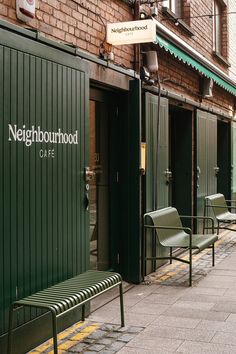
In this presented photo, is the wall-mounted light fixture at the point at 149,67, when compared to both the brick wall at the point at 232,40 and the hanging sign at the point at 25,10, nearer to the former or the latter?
the hanging sign at the point at 25,10

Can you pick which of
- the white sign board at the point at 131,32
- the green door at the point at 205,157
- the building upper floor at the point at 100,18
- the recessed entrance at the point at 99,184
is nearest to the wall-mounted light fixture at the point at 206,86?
the green door at the point at 205,157

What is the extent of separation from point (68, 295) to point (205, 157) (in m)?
6.76

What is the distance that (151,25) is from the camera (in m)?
6.20

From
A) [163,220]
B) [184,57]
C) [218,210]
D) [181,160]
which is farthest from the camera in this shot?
[218,210]

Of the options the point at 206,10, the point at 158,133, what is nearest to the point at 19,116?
the point at 158,133

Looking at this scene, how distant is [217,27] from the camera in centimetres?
1334

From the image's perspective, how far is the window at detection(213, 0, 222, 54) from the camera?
41.7 ft

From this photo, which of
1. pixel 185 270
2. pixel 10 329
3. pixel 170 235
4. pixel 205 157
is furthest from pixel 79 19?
pixel 205 157

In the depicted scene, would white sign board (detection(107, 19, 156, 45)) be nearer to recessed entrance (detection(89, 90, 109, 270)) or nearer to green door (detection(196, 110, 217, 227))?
recessed entrance (detection(89, 90, 109, 270))

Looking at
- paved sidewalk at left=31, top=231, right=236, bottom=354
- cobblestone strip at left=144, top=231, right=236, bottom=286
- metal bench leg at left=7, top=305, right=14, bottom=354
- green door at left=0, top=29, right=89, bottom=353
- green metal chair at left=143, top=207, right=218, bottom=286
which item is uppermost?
green door at left=0, top=29, right=89, bottom=353

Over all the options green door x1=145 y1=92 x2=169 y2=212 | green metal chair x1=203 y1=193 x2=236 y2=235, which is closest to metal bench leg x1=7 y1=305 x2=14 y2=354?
green door x1=145 y1=92 x2=169 y2=212

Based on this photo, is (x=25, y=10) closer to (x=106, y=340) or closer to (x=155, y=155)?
(x=106, y=340)

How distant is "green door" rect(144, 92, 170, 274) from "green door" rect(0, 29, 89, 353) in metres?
1.96

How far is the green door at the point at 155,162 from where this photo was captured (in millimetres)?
7154
